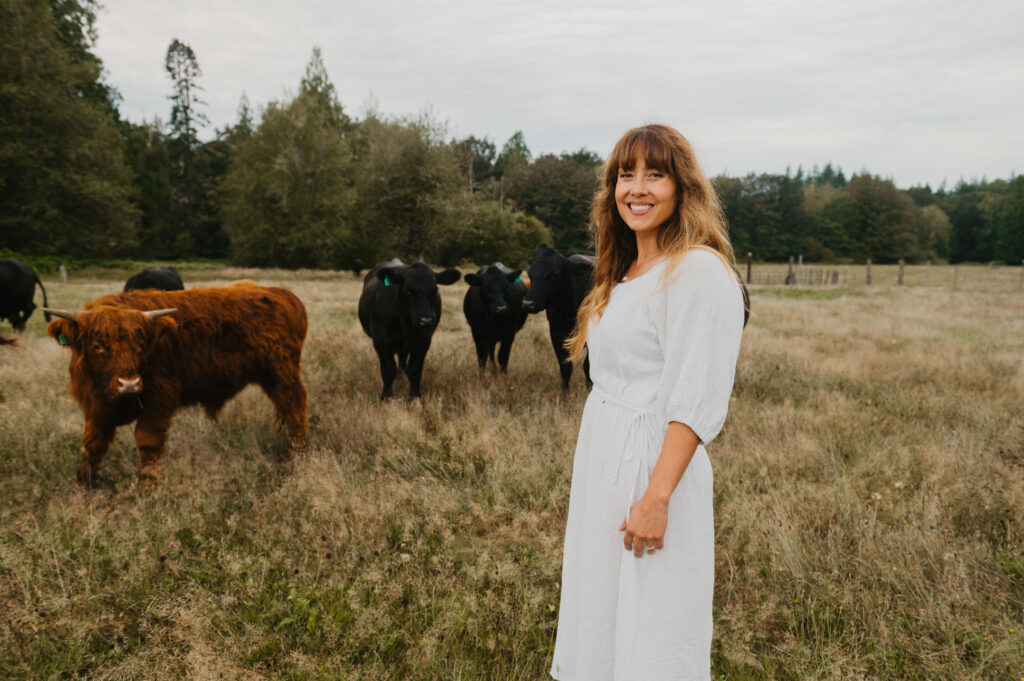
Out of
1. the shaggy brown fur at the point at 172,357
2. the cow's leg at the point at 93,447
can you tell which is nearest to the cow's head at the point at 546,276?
the shaggy brown fur at the point at 172,357

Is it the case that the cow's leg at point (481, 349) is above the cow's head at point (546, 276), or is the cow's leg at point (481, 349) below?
below

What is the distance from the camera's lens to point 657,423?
1727 mm

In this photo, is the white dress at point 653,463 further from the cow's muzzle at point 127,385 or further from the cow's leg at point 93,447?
the cow's leg at point 93,447

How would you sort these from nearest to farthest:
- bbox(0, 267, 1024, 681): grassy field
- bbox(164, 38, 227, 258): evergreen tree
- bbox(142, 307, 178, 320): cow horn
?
bbox(0, 267, 1024, 681): grassy field < bbox(142, 307, 178, 320): cow horn < bbox(164, 38, 227, 258): evergreen tree

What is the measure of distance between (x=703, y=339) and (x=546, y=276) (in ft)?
19.7

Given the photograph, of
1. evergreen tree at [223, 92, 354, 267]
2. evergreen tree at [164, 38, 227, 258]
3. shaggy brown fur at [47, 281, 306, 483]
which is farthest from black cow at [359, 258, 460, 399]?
evergreen tree at [164, 38, 227, 258]

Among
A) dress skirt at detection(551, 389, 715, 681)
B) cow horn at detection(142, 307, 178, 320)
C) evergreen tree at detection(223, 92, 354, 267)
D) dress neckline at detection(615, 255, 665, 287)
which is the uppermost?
evergreen tree at detection(223, 92, 354, 267)

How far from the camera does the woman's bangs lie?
5.67 feet

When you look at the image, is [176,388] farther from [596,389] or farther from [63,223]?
[63,223]

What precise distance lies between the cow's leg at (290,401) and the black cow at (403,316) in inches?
70.6

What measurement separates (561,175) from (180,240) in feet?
122

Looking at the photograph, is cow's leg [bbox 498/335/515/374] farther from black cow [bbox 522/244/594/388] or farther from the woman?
the woman

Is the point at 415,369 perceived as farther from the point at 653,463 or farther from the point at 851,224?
the point at 851,224

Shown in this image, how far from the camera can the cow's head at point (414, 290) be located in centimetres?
680
